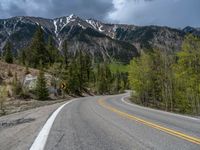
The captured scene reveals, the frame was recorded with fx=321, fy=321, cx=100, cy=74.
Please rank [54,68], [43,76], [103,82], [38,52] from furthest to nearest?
1. [103,82]
2. [38,52]
3. [54,68]
4. [43,76]

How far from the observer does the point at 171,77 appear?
4844cm

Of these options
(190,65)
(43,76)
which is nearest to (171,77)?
(190,65)

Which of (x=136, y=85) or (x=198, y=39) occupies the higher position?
(x=198, y=39)

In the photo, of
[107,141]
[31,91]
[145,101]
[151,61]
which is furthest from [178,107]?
[107,141]

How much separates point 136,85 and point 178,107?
38.6 feet

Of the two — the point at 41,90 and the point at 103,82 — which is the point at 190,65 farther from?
the point at 103,82

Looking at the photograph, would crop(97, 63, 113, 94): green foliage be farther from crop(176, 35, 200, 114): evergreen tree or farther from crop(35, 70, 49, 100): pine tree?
crop(176, 35, 200, 114): evergreen tree

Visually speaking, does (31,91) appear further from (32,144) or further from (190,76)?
(32,144)

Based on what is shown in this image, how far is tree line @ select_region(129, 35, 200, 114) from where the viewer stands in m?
39.1

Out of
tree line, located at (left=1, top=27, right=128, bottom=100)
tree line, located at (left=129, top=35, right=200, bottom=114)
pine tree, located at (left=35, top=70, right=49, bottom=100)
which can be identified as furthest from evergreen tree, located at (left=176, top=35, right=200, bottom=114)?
tree line, located at (left=1, top=27, right=128, bottom=100)

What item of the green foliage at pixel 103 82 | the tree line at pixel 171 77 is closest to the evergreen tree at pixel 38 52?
the green foliage at pixel 103 82

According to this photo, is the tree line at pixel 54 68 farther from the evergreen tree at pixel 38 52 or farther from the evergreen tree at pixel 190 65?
the evergreen tree at pixel 190 65

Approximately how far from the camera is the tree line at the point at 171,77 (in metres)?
39.1

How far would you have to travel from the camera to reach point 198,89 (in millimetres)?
38469
